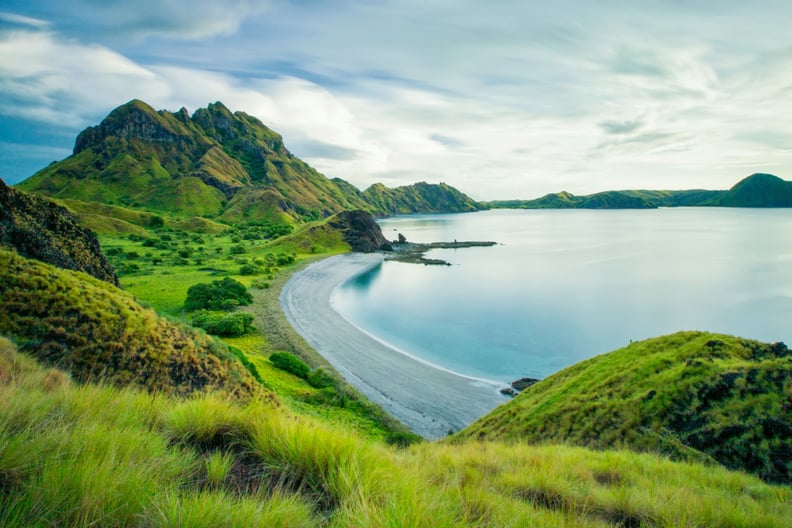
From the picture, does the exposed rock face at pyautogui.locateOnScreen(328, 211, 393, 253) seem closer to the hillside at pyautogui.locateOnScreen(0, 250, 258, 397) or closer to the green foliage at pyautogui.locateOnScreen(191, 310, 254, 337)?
the green foliage at pyautogui.locateOnScreen(191, 310, 254, 337)

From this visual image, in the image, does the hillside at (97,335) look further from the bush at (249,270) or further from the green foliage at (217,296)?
the bush at (249,270)

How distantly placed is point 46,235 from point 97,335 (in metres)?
8.70

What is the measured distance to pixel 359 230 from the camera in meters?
123

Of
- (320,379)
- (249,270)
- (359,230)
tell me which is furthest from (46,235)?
(359,230)

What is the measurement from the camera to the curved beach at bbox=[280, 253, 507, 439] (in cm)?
2514

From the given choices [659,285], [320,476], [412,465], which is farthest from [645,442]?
[659,285]

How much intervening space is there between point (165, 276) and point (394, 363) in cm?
4388

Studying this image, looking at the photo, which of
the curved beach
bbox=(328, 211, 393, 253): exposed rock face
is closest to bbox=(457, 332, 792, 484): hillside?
the curved beach

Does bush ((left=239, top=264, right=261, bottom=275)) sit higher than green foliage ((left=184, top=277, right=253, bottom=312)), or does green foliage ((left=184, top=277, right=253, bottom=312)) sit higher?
bush ((left=239, top=264, right=261, bottom=275))

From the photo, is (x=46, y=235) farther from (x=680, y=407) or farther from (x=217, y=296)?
(x=217, y=296)

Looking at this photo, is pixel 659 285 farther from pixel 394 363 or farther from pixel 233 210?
pixel 233 210

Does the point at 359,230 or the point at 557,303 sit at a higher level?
the point at 359,230

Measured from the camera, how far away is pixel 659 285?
231ft

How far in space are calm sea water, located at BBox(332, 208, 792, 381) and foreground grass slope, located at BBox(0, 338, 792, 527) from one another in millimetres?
30791
